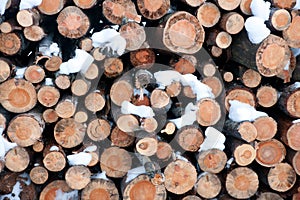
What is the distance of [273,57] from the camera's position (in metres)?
2.87

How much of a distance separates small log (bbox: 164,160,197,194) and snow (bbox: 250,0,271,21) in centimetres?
117

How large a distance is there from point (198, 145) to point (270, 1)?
46.9 inches

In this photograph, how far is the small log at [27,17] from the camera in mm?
2726

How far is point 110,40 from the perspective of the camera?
282cm

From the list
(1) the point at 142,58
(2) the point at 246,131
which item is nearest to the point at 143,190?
(2) the point at 246,131

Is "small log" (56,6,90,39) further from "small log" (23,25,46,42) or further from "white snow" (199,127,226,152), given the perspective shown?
"white snow" (199,127,226,152)

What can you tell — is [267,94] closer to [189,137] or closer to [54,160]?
[189,137]

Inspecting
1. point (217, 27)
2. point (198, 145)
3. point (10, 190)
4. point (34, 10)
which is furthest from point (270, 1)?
point (10, 190)

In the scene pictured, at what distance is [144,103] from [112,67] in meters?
0.34

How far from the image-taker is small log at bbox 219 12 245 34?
2828 millimetres

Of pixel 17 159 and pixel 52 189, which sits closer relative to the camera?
pixel 17 159

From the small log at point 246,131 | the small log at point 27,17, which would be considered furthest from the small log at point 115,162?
the small log at point 27,17

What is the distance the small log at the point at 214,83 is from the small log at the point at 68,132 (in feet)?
3.16

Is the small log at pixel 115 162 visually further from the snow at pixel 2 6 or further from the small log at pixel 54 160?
the snow at pixel 2 6
